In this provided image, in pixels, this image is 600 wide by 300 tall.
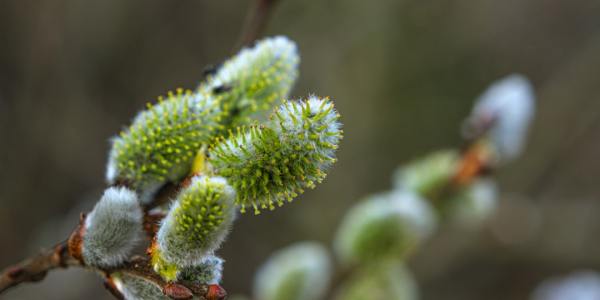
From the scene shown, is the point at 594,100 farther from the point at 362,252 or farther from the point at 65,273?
the point at 65,273

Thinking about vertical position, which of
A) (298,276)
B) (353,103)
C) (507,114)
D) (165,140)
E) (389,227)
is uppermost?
(353,103)

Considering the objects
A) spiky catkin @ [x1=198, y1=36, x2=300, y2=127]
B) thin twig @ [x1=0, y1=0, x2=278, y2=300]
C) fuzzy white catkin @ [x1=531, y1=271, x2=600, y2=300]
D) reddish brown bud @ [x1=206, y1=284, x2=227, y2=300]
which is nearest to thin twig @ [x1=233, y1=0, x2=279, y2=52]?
spiky catkin @ [x1=198, y1=36, x2=300, y2=127]

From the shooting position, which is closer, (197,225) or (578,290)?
(197,225)

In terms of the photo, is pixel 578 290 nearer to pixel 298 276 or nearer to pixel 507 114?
pixel 507 114

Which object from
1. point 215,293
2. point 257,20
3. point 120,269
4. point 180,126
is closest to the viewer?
point 215,293

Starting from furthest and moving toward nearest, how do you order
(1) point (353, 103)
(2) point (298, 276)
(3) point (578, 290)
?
(1) point (353, 103) < (3) point (578, 290) < (2) point (298, 276)

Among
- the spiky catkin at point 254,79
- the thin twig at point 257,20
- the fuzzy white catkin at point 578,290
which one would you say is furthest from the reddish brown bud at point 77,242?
the fuzzy white catkin at point 578,290

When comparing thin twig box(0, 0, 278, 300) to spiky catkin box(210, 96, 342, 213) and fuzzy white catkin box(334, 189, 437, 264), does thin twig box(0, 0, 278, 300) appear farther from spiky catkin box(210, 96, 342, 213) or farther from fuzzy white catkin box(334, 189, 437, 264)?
fuzzy white catkin box(334, 189, 437, 264)

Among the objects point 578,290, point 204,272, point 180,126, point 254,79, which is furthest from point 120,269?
point 578,290
